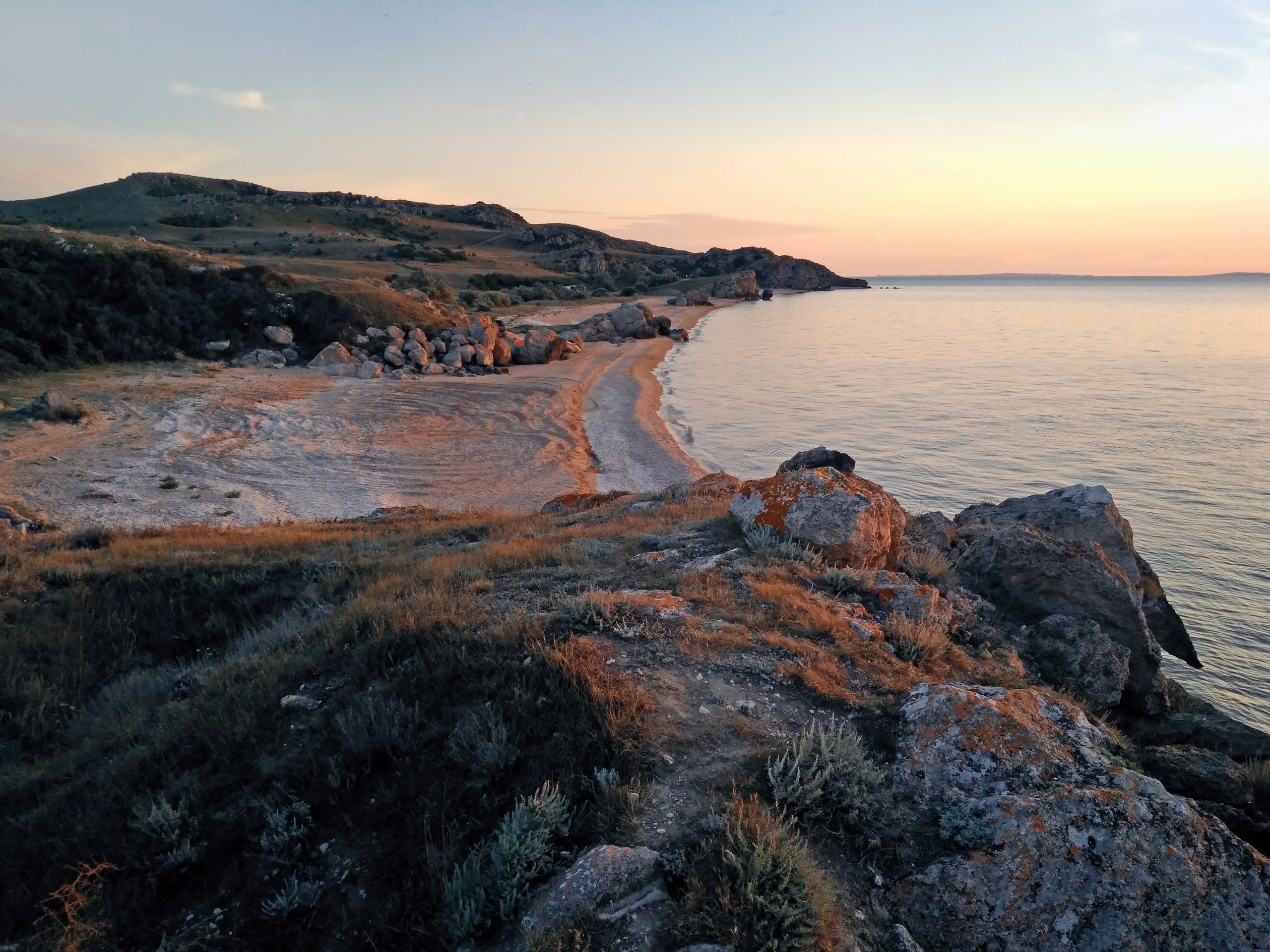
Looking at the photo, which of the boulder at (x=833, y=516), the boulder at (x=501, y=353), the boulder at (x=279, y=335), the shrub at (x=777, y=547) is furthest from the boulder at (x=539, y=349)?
the shrub at (x=777, y=547)

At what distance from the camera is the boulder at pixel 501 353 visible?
39.0 m

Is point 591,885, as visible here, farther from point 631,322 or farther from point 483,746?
point 631,322

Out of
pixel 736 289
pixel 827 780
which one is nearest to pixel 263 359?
pixel 827 780

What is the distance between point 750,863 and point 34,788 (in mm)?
5699

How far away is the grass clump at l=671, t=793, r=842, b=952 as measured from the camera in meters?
3.20

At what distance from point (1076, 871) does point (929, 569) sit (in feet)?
17.9

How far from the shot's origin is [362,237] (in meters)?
88.9

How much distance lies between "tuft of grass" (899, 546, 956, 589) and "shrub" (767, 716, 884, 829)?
15.4ft

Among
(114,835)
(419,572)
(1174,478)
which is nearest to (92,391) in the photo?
(419,572)

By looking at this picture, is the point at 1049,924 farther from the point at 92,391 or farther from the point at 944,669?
the point at 92,391

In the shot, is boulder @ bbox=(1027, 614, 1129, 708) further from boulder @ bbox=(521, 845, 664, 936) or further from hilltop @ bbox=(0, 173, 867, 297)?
hilltop @ bbox=(0, 173, 867, 297)

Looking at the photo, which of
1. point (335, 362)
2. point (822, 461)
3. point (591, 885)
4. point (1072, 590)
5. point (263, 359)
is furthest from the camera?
point (335, 362)

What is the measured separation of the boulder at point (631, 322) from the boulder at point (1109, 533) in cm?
4839

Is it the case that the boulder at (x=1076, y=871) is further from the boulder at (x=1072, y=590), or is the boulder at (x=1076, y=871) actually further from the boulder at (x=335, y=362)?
the boulder at (x=335, y=362)
